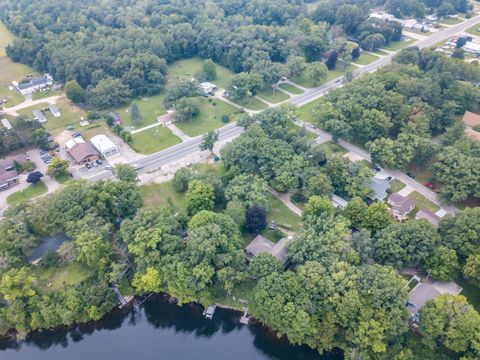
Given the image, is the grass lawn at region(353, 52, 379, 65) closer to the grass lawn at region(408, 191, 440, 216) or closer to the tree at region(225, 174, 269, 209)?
the grass lawn at region(408, 191, 440, 216)

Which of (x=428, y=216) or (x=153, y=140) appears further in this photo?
(x=153, y=140)

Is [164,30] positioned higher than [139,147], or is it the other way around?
[164,30]

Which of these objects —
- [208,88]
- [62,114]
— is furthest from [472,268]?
[62,114]

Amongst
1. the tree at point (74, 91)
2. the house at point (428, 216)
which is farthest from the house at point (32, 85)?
the house at point (428, 216)

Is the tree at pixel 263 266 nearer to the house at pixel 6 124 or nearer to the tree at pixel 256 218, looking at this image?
the tree at pixel 256 218

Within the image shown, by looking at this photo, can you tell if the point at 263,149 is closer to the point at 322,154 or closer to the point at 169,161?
the point at 322,154

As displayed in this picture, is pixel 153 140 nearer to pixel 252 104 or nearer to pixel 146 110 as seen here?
pixel 146 110

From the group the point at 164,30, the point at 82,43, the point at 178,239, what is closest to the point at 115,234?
the point at 178,239
